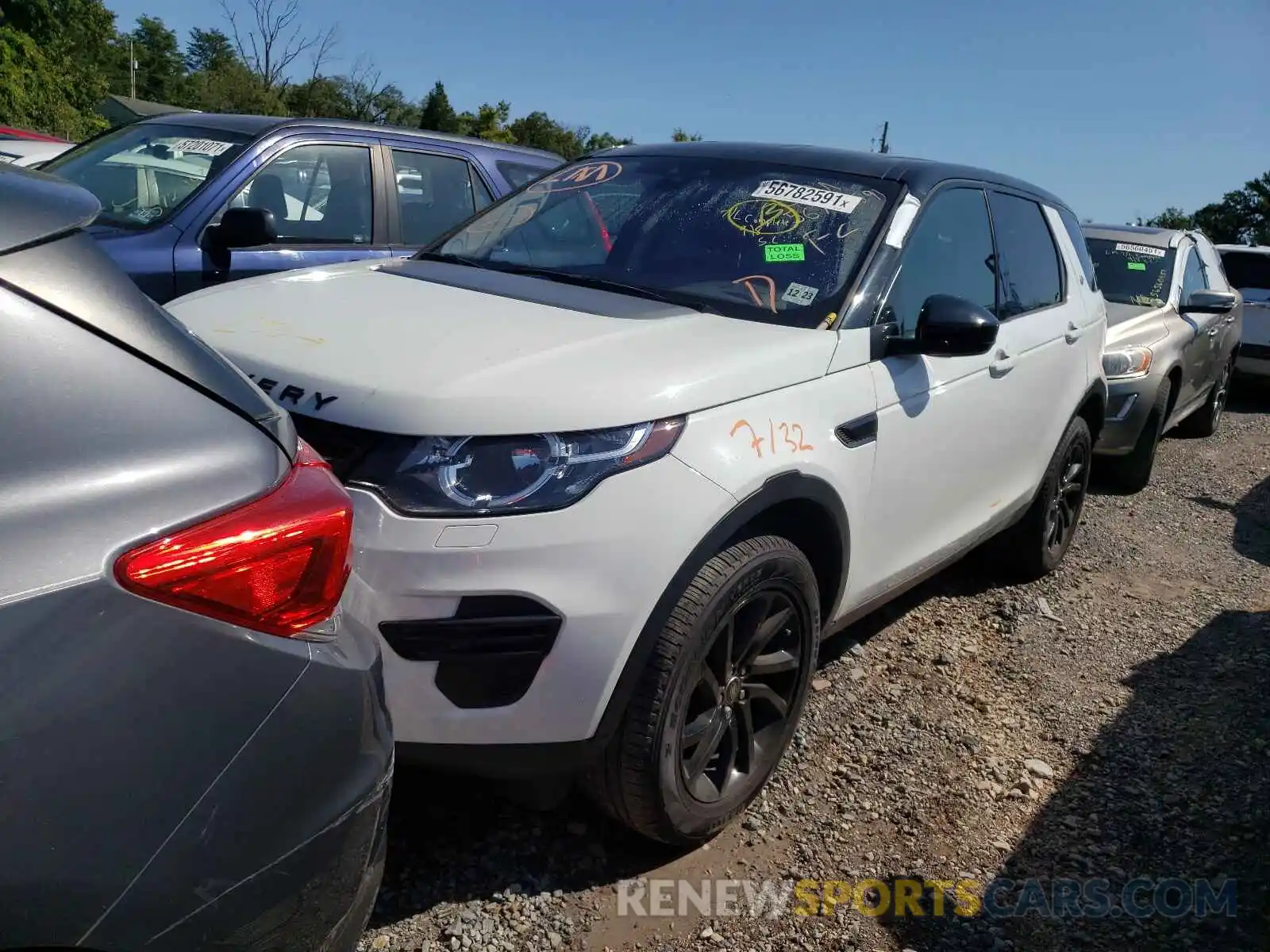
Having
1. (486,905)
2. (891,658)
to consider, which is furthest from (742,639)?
(891,658)

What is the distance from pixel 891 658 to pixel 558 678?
2.18 m

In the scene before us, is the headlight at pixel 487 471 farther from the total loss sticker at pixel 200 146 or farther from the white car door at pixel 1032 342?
the total loss sticker at pixel 200 146

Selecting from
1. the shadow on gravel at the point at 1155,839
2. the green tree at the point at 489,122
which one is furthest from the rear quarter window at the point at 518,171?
the green tree at the point at 489,122

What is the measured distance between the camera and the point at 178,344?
1466 mm

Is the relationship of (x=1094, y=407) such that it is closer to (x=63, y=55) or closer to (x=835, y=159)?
(x=835, y=159)

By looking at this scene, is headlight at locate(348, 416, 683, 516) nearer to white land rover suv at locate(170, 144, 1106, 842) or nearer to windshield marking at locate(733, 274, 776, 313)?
white land rover suv at locate(170, 144, 1106, 842)

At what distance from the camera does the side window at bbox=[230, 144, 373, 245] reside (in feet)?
16.6

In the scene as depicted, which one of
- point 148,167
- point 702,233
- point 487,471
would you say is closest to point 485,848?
point 487,471

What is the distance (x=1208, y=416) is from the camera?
905 cm

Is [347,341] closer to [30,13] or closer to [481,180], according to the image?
[481,180]

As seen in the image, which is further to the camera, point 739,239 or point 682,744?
point 739,239

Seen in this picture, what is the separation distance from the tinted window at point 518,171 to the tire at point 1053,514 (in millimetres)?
3381

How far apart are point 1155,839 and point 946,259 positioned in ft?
6.37

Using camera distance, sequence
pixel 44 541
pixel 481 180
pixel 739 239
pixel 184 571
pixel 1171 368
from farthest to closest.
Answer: pixel 1171 368 → pixel 481 180 → pixel 739 239 → pixel 184 571 → pixel 44 541
